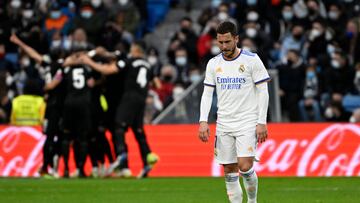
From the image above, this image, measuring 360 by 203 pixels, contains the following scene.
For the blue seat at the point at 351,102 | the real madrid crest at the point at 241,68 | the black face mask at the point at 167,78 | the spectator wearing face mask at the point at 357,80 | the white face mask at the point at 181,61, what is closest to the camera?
the real madrid crest at the point at 241,68

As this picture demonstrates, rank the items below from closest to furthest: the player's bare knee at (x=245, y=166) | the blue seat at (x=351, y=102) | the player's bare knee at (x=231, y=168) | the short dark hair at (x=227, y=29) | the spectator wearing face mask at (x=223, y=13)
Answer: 1. the short dark hair at (x=227, y=29)
2. the player's bare knee at (x=245, y=166)
3. the player's bare knee at (x=231, y=168)
4. the blue seat at (x=351, y=102)
5. the spectator wearing face mask at (x=223, y=13)

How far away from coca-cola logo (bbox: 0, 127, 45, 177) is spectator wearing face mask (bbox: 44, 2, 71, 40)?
700 cm

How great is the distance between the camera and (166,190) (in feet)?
58.1

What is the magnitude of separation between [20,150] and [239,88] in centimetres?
1229

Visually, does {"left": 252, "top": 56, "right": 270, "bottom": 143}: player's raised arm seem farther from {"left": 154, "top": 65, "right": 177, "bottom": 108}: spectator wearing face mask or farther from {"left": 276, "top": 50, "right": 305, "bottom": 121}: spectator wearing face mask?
{"left": 154, "top": 65, "right": 177, "bottom": 108}: spectator wearing face mask

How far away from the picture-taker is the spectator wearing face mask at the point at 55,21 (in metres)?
30.9

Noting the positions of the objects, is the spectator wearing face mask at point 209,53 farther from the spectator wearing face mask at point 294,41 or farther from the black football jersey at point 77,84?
the black football jersey at point 77,84

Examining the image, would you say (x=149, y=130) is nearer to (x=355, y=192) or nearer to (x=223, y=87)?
(x=355, y=192)

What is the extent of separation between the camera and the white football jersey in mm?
12641

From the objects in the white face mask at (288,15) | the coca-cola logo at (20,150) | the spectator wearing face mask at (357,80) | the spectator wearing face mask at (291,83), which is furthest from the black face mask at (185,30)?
the coca-cola logo at (20,150)

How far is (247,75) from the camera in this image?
41.5 ft

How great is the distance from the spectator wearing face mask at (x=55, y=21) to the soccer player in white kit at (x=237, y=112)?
1853 centimetres

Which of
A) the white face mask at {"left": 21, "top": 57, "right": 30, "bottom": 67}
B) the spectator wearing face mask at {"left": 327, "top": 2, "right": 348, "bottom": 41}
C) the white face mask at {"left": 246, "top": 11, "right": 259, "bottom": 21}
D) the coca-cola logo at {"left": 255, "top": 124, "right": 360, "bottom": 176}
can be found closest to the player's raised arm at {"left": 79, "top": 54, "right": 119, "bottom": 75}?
the coca-cola logo at {"left": 255, "top": 124, "right": 360, "bottom": 176}

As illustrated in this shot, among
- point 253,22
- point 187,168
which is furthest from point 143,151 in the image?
point 253,22
